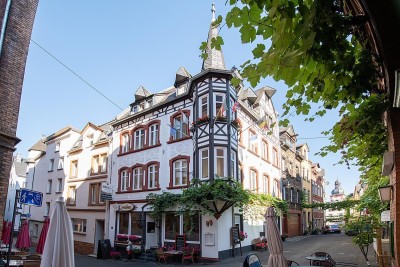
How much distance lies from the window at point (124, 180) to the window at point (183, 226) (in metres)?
4.98

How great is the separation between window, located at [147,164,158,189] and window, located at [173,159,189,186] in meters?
1.75

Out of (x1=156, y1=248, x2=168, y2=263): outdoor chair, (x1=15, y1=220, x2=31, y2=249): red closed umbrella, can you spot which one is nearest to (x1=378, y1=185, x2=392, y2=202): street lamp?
(x1=156, y1=248, x2=168, y2=263): outdoor chair

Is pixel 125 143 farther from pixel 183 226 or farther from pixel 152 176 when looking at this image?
pixel 183 226

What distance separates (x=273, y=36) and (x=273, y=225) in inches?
262

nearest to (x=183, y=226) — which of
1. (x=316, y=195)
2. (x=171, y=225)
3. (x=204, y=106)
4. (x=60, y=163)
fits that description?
(x=171, y=225)

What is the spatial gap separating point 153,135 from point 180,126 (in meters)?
2.77

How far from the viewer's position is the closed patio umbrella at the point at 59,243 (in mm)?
5914

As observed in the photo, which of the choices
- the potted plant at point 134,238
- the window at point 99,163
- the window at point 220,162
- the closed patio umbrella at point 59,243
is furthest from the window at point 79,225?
the closed patio umbrella at point 59,243

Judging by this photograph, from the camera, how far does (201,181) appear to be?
1842 centimetres

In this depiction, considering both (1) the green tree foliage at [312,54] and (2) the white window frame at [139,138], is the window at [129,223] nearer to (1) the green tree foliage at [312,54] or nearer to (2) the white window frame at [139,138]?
(2) the white window frame at [139,138]

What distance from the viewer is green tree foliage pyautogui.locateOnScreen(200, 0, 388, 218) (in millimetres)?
2631

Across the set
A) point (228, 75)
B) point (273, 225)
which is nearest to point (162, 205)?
point (228, 75)

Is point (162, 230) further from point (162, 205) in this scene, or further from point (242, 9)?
point (242, 9)

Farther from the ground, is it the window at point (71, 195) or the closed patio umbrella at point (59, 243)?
the window at point (71, 195)
